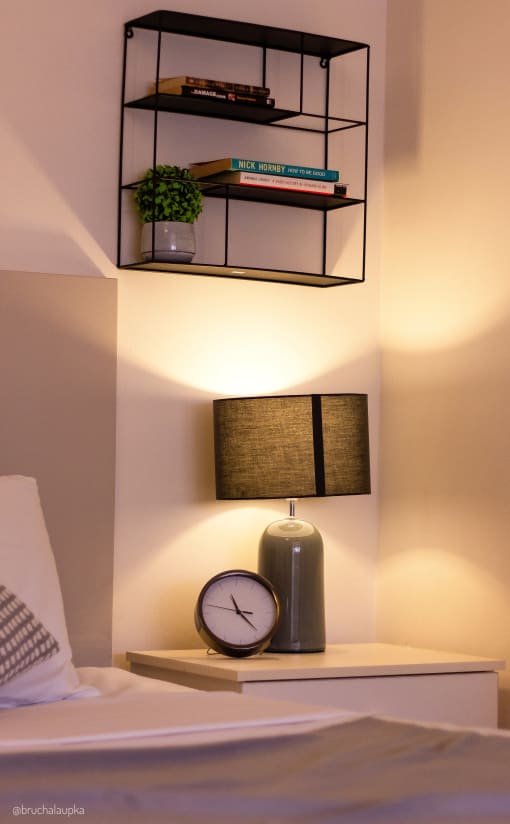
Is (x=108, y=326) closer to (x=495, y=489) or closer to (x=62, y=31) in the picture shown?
(x=62, y=31)

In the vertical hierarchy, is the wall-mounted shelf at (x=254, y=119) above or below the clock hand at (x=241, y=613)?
above

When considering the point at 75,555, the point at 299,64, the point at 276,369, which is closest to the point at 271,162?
the point at 299,64

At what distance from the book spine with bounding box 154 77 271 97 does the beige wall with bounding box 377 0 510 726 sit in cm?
51

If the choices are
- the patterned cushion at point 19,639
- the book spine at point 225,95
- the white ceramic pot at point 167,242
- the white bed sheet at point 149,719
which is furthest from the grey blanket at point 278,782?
the book spine at point 225,95

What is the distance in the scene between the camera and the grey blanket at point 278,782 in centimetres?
132

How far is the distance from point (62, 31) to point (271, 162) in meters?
0.63

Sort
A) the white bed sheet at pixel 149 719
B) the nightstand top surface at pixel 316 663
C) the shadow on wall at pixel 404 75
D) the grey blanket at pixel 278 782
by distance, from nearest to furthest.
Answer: the grey blanket at pixel 278 782, the white bed sheet at pixel 149 719, the nightstand top surface at pixel 316 663, the shadow on wall at pixel 404 75

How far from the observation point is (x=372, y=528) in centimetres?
338

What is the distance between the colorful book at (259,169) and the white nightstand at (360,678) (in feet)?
3.81

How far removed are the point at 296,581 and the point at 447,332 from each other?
77cm

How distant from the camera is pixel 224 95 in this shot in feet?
9.75

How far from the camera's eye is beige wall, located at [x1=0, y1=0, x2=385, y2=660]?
2932mm

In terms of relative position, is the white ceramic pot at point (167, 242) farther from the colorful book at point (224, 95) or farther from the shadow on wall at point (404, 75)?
the shadow on wall at point (404, 75)

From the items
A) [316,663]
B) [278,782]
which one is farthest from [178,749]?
[316,663]
